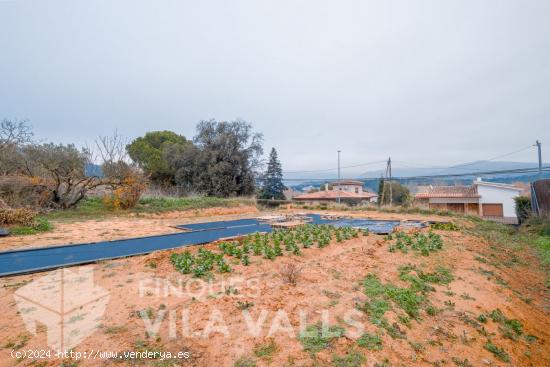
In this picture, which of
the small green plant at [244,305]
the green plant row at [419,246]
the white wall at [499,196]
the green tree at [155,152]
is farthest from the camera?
the white wall at [499,196]

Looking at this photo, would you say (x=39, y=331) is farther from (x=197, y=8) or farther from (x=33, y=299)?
(x=197, y=8)

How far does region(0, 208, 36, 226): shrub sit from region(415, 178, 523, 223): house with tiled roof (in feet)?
80.9

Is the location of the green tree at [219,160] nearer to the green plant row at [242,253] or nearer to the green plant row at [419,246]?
the green plant row at [242,253]

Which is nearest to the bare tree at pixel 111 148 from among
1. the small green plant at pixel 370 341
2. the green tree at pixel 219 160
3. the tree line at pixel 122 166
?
the tree line at pixel 122 166

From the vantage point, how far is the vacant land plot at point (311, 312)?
2156 mm

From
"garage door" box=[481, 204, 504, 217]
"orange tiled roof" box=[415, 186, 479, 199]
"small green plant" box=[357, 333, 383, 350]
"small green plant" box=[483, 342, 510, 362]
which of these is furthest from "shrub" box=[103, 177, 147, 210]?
"garage door" box=[481, 204, 504, 217]

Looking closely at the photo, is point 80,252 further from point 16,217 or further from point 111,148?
point 111,148

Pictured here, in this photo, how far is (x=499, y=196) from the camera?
2309 centimetres

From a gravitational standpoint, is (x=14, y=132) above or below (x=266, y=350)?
above

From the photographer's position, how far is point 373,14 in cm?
934

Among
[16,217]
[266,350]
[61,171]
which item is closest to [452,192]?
[266,350]

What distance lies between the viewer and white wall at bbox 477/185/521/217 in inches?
881

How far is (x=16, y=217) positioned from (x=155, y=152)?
15.1 metres

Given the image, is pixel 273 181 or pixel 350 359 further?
pixel 273 181
